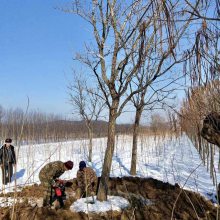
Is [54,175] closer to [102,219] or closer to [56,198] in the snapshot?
[56,198]

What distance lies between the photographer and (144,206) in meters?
5.58

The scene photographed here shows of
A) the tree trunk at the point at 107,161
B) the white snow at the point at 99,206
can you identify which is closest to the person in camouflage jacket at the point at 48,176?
the white snow at the point at 99,206

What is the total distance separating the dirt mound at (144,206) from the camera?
16.1 feet

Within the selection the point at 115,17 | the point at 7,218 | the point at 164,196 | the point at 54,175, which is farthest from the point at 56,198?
the point at 115,17

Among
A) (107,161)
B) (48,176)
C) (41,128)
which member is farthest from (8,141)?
(41,128)

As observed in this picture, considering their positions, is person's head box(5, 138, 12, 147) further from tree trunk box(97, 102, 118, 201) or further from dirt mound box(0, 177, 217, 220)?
tree trunk box(97, 102, 118, 201)

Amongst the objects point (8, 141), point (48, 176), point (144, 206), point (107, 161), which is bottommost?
point (144, 206)

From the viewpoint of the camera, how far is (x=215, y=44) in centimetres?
233

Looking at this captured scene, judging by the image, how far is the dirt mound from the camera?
16.1ft

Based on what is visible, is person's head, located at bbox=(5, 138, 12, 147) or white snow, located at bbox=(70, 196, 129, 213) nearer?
white snow, located at bbox=(70, 196, 129, 213)

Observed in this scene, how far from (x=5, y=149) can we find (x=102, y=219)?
513 cm

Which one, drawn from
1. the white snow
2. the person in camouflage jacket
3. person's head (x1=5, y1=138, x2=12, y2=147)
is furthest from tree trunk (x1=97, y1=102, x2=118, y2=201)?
person's head (x1=5, y1=138, x2=12, y2=147)

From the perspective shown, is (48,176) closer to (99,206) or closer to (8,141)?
(99,206)

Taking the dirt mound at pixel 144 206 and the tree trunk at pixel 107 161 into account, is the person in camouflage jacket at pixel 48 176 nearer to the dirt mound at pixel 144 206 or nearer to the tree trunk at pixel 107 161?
the dirt mound at pixel 144 206
